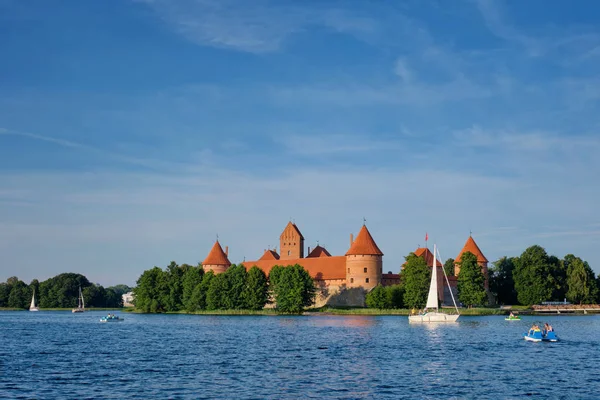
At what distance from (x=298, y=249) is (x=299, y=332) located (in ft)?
228

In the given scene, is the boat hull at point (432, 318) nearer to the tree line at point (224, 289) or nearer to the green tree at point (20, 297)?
the tree line at point (224, 289)

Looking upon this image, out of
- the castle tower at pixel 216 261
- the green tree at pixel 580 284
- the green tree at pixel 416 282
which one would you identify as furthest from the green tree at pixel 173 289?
the green tree at pixel 580 284

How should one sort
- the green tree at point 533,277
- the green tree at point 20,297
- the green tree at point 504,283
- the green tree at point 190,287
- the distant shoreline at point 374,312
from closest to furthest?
1. the distant shoreline at point 374,312
2. the green tree at point 190,287
3. the green tree at point 533,277
4. the green tree at point 504,283
5. the green tree at point 20,297

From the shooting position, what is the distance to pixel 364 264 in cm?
9856

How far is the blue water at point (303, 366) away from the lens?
26.2 metres

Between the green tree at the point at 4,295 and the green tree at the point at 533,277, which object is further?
the green tree at the point at 4,295

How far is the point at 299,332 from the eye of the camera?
55.8m

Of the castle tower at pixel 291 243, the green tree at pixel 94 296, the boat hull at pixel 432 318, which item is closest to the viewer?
the boat hull at pixel 432 318

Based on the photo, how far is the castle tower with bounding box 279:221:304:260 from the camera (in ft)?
412

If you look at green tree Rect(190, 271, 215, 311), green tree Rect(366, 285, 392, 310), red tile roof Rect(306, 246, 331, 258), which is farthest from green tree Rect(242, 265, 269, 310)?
red tile roof Rect(306, 246, 331, 258)

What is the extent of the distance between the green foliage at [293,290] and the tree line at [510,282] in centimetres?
770

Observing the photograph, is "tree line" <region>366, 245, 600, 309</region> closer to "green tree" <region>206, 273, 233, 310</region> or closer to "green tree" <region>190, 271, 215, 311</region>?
"green tree" <region>206, 273, 233, 310</region>

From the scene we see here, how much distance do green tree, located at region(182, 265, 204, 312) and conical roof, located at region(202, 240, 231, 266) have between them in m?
13.7

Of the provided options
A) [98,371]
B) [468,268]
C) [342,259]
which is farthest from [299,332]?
[342,259]
